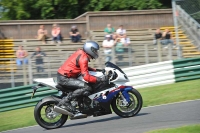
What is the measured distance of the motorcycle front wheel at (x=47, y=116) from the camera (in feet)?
33.5

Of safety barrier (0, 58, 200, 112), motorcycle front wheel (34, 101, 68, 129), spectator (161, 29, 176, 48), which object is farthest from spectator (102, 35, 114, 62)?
motorcycle front wheel (34, 101, 68, 129)

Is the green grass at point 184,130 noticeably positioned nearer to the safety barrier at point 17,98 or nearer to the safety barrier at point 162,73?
the safety barrier at point 17,98

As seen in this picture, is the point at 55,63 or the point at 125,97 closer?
the point at 125,97

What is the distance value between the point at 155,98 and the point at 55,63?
146 inches

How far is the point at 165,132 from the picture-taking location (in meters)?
8.30

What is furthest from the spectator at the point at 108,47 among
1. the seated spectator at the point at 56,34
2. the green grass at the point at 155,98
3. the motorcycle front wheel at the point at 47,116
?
the motorcycle front wheel at the point at 47,116

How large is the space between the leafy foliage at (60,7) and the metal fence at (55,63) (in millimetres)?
7958

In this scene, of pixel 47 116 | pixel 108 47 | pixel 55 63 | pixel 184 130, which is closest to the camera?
pixel 184 130

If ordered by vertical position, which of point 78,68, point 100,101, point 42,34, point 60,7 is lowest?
point 100,101

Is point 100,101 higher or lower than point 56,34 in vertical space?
lower

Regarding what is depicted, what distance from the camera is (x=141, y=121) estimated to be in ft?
32.9

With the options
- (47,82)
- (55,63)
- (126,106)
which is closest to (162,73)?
(55,63)

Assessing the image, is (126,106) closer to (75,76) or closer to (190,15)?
(75,76)

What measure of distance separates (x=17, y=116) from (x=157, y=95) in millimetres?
3794
